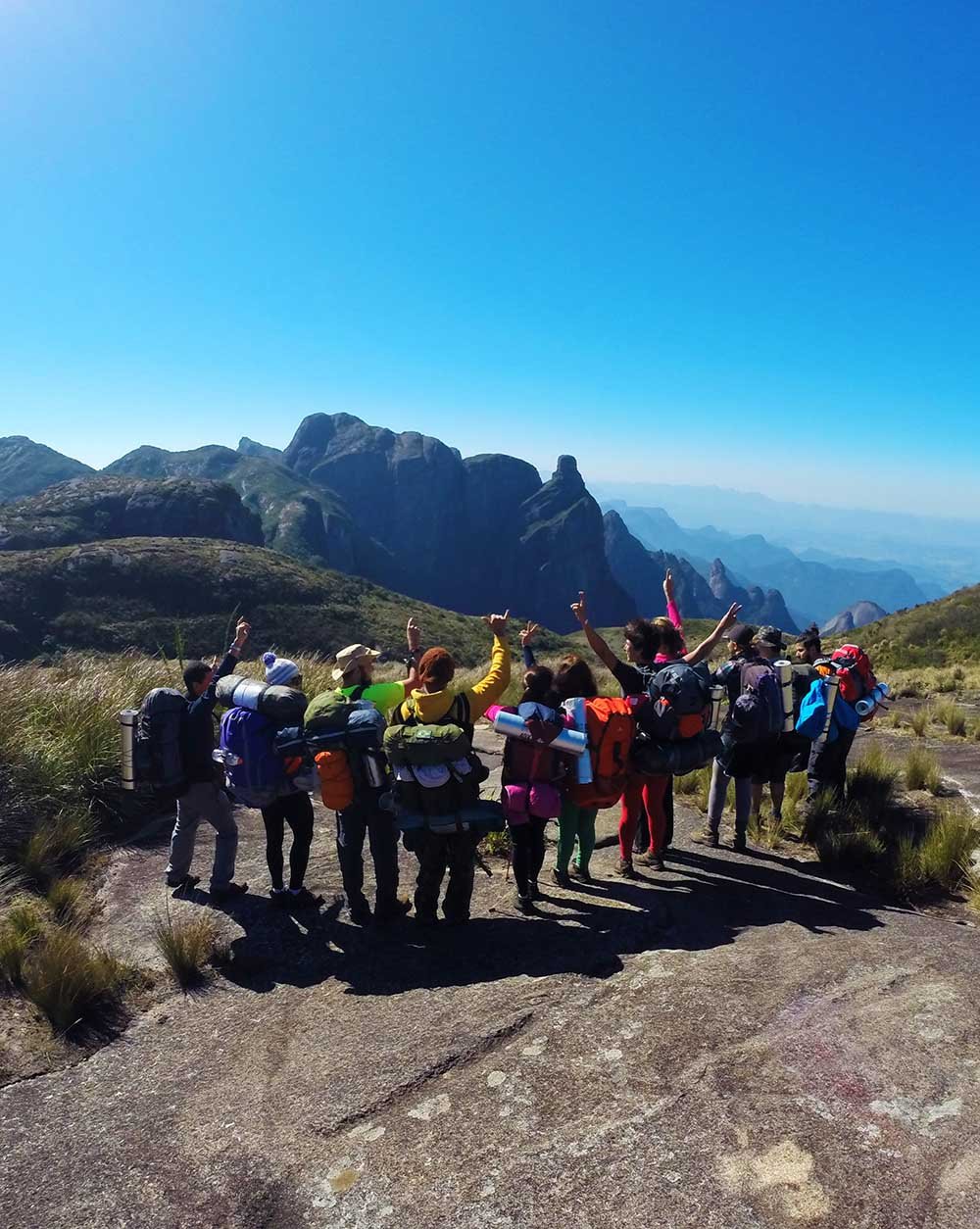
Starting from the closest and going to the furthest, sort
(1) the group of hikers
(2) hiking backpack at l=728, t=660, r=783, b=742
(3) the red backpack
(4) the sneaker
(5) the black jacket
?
(1) the group of hikers, (5) the black jacket, (4) the sneaker, (2) hiking backpack at l=728, t=660, r=783, b=742, (3) the red backpack

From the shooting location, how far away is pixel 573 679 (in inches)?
220

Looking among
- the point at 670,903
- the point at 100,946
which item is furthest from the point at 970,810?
the point at 100,946

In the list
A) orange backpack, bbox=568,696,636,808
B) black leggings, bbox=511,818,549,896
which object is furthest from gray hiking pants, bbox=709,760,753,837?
black leggings, bbox=511,818,549,896

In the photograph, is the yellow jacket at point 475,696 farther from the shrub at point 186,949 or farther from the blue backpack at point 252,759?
the shrub at point 186,949

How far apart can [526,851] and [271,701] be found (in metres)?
2.23

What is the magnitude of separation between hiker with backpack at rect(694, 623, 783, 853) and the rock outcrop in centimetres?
9455

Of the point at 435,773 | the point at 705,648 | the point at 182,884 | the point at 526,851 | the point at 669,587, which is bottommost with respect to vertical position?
the point at 182,884

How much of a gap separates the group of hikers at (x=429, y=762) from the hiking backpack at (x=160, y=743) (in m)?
0.06

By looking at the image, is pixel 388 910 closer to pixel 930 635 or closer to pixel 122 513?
pixel 930 635

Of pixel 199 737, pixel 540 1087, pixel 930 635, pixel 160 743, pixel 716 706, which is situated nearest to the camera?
pixel 540 1087

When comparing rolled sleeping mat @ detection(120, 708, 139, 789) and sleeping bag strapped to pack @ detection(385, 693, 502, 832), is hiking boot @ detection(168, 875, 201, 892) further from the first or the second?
sleeping bag strapped to pack @ detection(385, 693, 502, 832)

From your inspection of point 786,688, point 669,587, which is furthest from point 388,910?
point 786,688

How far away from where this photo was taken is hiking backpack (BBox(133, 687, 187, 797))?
552 centimetres

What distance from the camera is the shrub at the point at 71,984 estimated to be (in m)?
4.28
